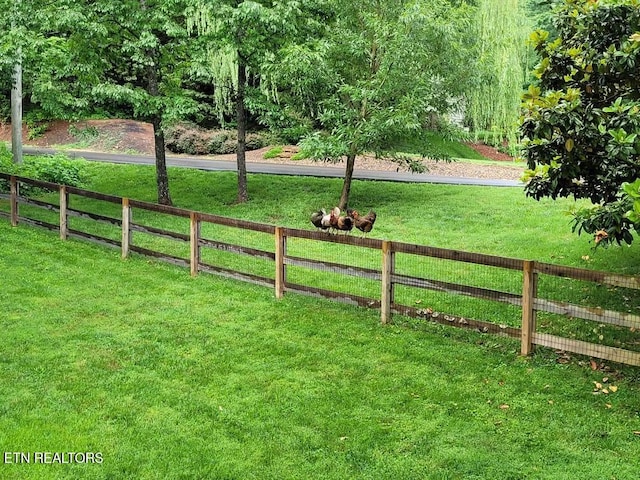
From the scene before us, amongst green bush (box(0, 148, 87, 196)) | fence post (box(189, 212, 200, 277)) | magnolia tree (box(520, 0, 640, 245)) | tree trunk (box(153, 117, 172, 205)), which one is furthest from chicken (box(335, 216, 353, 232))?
green bush (box(0, 148, 87, 196))

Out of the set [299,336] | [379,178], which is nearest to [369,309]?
[299,336]

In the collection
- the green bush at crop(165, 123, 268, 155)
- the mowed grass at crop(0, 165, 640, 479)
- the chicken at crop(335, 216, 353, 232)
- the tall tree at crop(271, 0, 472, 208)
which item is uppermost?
the tall tree at crop(271, 0, 472, 208)

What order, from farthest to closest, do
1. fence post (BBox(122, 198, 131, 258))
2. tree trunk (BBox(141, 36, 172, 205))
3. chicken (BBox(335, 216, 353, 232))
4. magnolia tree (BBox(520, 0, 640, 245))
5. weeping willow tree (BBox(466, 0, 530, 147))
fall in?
1. weeping willow tree (BBox(466, 0, 530, 147))
2. tree trunk (BBox(141, 36, 172, 205))
3. fence post (BBox(122, 198, 131, 258))
4. chicken (BBox(335, 216, 353, 232))
5. magnolia tree (BBox(520, 0, 640, 245))

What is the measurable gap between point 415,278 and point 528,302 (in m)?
1.31

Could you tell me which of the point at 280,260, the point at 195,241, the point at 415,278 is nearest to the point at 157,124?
the point at 195,241

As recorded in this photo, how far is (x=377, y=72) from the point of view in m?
14.1

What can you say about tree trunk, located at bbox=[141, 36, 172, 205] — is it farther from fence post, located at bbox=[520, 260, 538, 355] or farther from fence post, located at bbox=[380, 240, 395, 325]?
fence post, located at bbox=[520, 260, 538, 355]

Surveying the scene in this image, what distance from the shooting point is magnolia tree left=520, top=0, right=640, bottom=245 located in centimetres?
543

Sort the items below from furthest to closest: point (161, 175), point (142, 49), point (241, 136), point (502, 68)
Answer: point (502, 68), point (241, 136), point (161, 175), point (142, 49)

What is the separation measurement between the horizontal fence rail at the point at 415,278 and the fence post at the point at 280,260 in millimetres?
13

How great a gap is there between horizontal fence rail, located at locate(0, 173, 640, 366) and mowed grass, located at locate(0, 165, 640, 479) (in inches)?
9.4

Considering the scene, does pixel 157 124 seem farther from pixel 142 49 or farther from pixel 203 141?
pixel 203 141

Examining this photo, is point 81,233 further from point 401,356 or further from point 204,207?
point 401,356

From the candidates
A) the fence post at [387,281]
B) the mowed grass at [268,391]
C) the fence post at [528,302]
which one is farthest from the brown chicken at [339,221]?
the fence post at [528,302]
